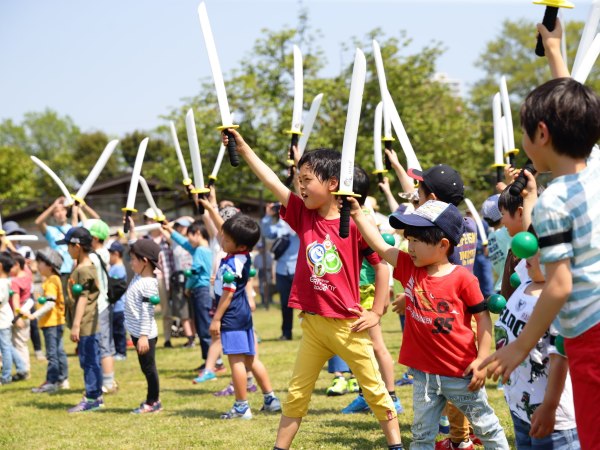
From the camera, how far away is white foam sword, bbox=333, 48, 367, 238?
3.44 meters

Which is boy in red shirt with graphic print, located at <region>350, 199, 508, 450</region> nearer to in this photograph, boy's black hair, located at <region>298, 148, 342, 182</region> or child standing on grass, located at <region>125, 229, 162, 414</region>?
boy's black hair, located at <region>298, 148, 342, 182</region>

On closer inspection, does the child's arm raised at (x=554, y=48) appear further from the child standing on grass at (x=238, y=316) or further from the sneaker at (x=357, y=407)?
the sneaker at (x=357, y=407)

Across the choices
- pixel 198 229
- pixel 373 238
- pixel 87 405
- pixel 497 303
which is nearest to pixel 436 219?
pixel 373 238

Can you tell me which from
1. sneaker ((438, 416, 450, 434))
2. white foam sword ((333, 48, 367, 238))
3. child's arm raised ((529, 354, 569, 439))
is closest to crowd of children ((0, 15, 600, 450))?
child's arm raised ((529, 354, 569, 439))

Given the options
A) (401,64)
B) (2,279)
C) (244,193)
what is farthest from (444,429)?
(401,64)

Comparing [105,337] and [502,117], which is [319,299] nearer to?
[502,117]

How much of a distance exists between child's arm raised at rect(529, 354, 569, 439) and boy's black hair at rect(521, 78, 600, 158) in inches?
32.3

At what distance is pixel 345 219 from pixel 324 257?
1452 mm

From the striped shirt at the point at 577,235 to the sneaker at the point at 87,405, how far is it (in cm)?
623

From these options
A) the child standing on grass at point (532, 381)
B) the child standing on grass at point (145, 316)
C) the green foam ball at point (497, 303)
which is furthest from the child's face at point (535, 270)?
the child standing on grass at point (145, 316)

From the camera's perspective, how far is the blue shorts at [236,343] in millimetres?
6945

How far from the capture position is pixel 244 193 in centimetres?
2462

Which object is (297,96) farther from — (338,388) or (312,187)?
(338,388)

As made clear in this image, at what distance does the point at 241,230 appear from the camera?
23.0ft
